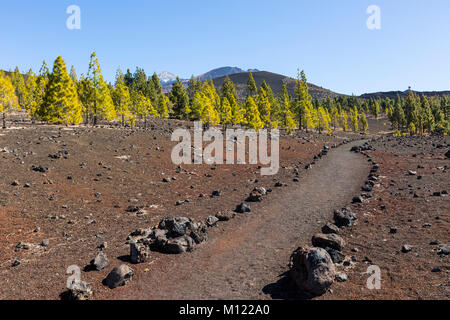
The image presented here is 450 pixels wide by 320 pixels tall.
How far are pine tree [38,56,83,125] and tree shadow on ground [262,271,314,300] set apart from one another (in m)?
42.0

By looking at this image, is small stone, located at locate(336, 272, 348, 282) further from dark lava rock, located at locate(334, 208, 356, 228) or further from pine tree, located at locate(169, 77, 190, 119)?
pine tree, located at locate(169, 77, 190, 119)

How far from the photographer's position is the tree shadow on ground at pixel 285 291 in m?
8.43

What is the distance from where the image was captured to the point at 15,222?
13914 millimetres

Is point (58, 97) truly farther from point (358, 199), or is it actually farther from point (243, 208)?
point (358, 199)

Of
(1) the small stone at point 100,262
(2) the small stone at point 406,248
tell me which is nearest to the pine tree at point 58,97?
(1) the small stone at point 100,262

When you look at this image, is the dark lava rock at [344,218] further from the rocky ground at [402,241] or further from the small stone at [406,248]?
the small stone at [406,248]

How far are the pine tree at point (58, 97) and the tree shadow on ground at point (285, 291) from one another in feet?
138

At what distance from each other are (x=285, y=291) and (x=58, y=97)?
1708 inches

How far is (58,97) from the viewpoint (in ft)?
131

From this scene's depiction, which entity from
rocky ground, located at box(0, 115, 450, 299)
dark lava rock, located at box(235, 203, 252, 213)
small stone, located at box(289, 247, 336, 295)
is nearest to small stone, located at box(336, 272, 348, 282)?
rocky ground, located at box(0, 115, 450, 299)

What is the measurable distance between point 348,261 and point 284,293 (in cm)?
327
